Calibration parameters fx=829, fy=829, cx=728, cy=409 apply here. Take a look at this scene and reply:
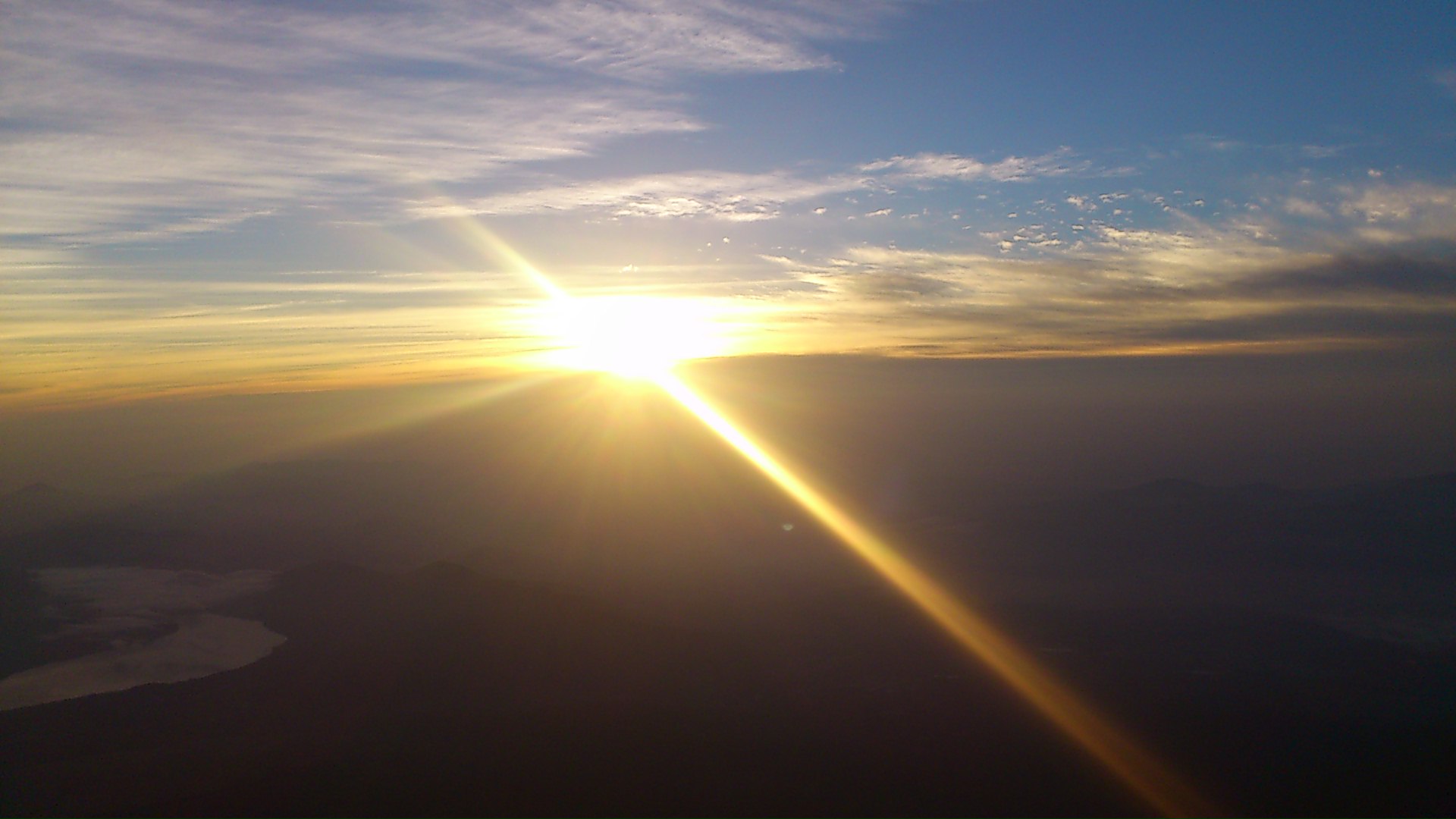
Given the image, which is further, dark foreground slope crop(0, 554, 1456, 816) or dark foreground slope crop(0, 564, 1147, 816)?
dark foreground slope crop(0, 554, 1456, 816)

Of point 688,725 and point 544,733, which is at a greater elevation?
point 688,725

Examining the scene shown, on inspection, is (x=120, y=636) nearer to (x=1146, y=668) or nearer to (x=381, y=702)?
(x=381, y=702)

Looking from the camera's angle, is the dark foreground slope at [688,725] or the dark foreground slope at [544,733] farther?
the dark foreground slope at [688,725]

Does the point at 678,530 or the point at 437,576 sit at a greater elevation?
the point at 437,576

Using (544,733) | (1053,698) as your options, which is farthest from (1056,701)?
(544,733)

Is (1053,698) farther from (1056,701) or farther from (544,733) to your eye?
(544,733)

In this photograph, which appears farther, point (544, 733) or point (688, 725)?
point (688, 725)

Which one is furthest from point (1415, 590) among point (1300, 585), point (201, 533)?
point (201, 533)

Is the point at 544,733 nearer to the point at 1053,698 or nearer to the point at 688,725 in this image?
the point at 688,725
